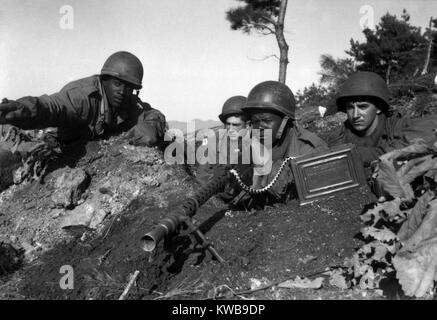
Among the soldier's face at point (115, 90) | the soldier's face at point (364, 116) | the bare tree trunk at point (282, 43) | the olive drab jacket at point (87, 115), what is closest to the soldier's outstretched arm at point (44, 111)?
the olive drab jacket at point (87, 115)

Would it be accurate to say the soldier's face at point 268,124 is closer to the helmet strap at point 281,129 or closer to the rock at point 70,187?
the helmet strap at point 281,129

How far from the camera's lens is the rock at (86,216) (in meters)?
5.47

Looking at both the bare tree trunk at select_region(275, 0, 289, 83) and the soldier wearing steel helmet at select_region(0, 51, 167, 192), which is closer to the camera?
the soldier wearing steel helmet at select_region(0, 51, 167, 192)

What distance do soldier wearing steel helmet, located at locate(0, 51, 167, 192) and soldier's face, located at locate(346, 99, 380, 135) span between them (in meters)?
2.85

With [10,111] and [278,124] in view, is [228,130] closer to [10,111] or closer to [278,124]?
[278,124]

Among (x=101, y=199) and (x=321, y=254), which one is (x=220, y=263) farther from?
(x=101, y=199)

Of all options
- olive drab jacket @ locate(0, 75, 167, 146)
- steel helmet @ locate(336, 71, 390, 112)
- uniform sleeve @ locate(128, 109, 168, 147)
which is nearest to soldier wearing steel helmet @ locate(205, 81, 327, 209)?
steel helmet @ locate(336, 71, 390, 112)

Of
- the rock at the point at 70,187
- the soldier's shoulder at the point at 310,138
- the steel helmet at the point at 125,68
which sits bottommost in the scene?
the rock at the point at 70,187

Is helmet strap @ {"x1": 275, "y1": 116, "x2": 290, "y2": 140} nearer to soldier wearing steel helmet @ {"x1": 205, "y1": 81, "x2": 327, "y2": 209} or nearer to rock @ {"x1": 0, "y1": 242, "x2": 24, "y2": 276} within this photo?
soldier wearing steel helmet @ {"x1": 205, "y1": 81, "x2": 327, "y2": 209}

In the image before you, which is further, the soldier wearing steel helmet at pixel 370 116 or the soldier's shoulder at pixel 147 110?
the soldier's shoulder at pixel 147 110

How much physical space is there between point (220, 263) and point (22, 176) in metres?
3.80

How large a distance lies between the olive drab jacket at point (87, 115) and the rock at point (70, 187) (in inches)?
26.7

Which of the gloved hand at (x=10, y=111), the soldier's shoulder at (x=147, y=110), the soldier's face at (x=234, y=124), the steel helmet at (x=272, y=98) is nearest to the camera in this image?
the gloved hand at (x=10, y=111)

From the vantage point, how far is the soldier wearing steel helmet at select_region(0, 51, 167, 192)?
614 centimetres
